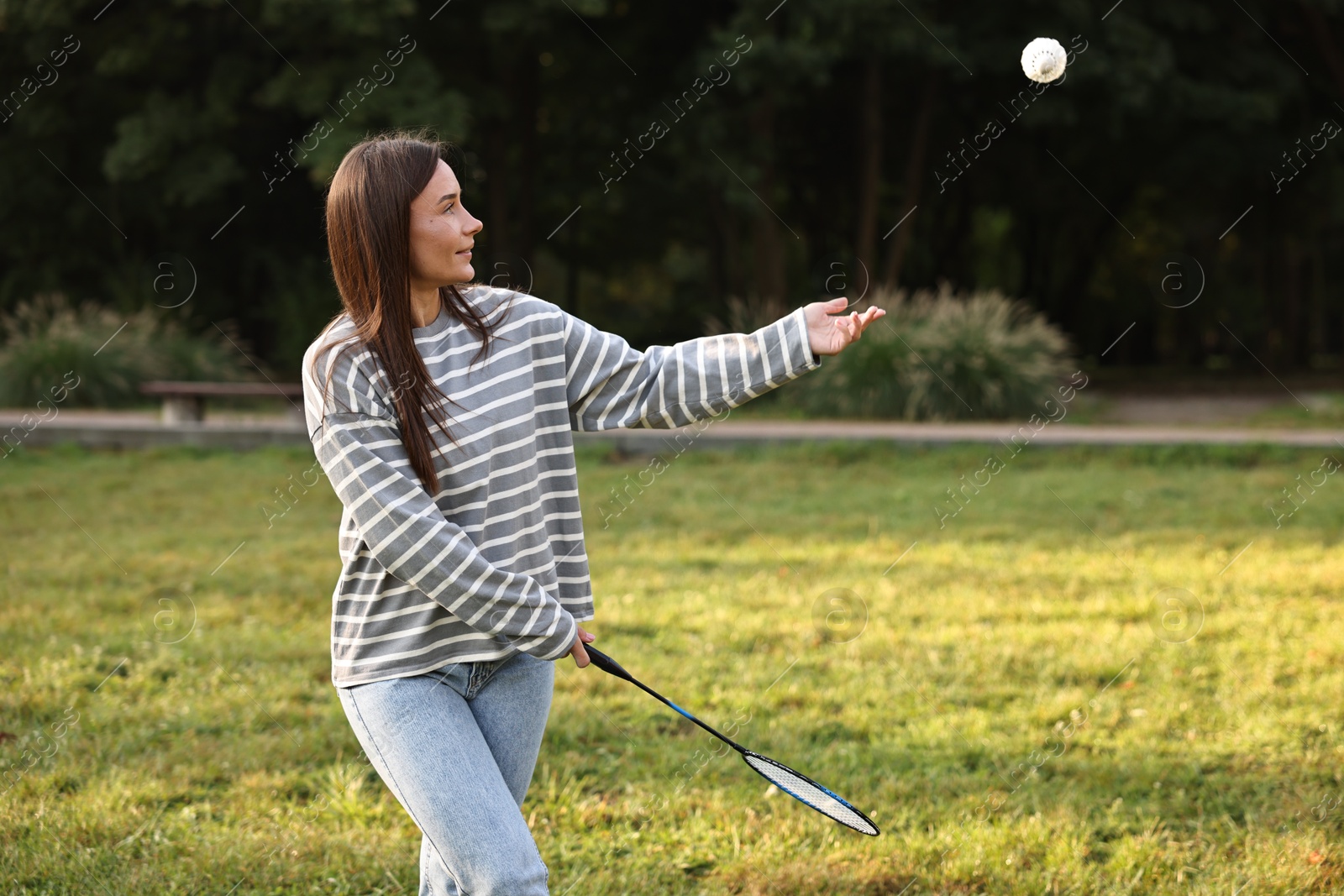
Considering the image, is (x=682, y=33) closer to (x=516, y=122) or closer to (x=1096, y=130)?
(x=516, y=122)

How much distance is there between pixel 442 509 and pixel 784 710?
8.91ft

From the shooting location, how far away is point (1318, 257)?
3403cm

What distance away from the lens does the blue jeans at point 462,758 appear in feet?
7.27

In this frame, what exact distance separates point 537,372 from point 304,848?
1.90 m

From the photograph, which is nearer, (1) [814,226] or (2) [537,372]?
(2) [537,372]

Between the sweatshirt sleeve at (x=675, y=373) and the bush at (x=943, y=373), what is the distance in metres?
10.5

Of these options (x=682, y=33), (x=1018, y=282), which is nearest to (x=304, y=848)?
(x=682, y=33)

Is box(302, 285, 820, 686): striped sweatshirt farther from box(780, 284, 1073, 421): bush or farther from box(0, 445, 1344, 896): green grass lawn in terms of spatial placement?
box(780, 284, 1073, 421): bush

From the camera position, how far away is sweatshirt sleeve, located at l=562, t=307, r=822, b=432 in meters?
2.62

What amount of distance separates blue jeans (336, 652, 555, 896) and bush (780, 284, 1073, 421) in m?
10.9

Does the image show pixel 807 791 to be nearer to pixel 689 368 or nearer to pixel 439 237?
pixel 689 368

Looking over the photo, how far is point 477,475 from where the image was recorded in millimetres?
2369

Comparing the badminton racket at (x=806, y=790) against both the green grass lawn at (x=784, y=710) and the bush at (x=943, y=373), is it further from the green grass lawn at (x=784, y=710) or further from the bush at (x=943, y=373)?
the bush at (x=943, y=373)

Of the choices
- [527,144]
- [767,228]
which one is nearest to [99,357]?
[527,144]
